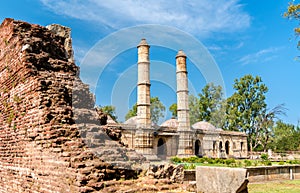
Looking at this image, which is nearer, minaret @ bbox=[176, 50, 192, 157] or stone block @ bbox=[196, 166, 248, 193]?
stone block @ bbox=[196, 166, 248, 193]

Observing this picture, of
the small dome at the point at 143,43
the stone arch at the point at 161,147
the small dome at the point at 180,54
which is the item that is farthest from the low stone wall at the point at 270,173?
the small dome at the point at 180,54

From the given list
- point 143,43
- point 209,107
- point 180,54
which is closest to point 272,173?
point 143,43

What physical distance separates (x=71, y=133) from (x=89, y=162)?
2.43 feet

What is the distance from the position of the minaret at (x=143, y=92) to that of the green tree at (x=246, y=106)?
16.7 meters

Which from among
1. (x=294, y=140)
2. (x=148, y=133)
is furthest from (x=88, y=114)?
(x=294, y=140)

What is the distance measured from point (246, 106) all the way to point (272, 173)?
968 inches

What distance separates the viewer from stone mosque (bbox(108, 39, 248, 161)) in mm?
20719

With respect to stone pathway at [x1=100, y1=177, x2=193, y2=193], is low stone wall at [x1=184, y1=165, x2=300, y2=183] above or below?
below

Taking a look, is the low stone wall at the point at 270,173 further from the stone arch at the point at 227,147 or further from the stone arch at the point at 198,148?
the stone arch at the point at 227,147

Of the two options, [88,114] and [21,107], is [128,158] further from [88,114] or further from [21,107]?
[21,107]

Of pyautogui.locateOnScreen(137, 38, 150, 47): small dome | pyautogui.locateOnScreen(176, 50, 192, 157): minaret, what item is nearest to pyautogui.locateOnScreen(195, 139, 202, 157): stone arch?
pyautogui.locateOnScreen(176, 50, 192, 157): minaret

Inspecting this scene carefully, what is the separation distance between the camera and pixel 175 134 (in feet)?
78.0

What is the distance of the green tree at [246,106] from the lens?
3412 centimetres

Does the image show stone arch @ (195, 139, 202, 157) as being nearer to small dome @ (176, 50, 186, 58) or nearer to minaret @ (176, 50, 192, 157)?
minaret @ (176, 50, 192, 157)
